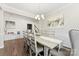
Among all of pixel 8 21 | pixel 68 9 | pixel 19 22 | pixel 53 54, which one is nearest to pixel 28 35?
pixel 19 22

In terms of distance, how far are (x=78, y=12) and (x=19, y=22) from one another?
85cm

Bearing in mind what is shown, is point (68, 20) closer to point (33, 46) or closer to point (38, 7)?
point (38, 7)

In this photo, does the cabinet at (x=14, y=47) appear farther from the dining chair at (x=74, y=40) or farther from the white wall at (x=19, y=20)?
the dining chair at (x=74, y=40)

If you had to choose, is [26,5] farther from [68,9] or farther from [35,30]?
[68,9]

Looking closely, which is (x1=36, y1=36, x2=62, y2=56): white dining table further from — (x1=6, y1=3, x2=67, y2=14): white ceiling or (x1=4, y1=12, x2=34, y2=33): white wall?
(x1=6, y1=3, x2=67, y2=14): white ceiling

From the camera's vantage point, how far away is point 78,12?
115cm

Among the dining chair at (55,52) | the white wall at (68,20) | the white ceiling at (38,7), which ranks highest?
the white ceiling at (38,7)

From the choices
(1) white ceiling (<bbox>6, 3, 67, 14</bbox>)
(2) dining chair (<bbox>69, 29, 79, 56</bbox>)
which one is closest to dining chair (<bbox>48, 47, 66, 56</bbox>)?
(2) dining chair (<bbox>69, 29, 79, 56</bbox>)

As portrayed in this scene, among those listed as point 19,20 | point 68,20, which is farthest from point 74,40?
point 19,20

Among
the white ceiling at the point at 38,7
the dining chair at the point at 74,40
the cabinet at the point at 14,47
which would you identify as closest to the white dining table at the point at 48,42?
the dining chair at the point at 74,40

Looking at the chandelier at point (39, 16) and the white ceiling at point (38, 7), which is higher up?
the white ceiling at point (38, 7)

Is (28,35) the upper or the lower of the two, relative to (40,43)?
upper

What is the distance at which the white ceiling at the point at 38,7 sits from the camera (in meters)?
1.20

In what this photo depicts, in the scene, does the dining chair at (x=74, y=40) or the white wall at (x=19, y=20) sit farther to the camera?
the white wall at (x=19, y=20)
